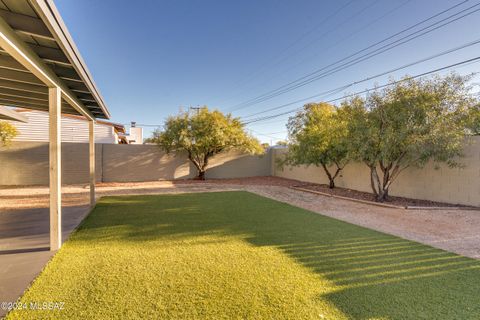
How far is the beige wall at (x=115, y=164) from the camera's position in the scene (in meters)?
9.72

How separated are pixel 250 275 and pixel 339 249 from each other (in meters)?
1.62

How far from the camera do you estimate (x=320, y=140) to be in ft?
28.7

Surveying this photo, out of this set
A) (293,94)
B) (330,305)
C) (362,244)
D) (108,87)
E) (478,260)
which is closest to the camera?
(330,305)

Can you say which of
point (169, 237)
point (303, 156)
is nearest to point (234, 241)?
point (169, 237)

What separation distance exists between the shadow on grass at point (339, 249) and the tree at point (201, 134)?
5.14m

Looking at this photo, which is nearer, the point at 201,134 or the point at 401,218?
the point at 401,218

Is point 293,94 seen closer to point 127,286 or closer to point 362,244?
point 362,244

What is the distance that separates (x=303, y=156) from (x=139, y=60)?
10.5 m

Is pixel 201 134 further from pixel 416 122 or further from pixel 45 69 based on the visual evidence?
pixel 416 122

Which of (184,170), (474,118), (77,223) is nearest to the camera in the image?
(77,223)

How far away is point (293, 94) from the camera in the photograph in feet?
48.4

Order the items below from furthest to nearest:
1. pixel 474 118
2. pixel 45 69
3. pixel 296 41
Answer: pixel 296 41
pixel 474 118
pixel 45 69

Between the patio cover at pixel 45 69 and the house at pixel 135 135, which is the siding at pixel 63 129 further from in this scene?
the patio cover at pixel 45 69

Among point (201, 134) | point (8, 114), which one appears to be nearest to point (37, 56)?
point (8, 114)
